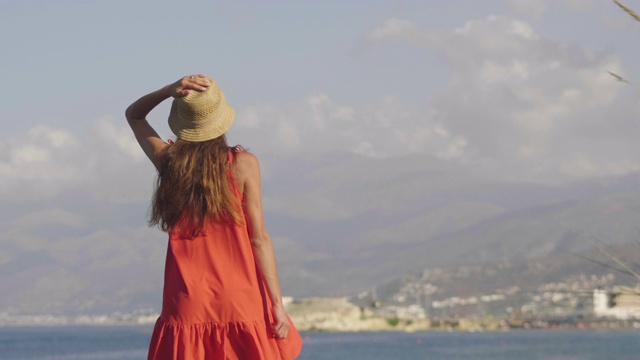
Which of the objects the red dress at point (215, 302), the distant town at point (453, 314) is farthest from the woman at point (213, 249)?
the distant town at point (453, 314)

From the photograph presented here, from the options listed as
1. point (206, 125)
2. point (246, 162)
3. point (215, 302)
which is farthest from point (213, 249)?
point (206, 125)

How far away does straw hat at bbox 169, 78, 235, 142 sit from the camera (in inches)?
171

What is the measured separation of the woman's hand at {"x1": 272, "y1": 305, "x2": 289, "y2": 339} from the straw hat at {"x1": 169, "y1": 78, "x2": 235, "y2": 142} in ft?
2.15

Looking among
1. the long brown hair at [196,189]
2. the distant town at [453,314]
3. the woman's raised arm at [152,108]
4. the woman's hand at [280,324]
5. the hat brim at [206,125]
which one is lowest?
the woman's hand at [280,324]

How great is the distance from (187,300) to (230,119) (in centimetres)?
66

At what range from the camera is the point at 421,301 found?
192250 mm

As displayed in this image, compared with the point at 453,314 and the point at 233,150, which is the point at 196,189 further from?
the point at 453,314

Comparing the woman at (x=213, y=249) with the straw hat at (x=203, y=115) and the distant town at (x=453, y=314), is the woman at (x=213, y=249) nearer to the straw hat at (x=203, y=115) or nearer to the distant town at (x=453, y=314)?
the straw hat at (x=203, y=115)

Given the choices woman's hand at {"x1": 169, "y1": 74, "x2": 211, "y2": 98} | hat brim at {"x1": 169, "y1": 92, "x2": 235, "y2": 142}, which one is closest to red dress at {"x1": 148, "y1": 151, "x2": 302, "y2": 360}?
hat brim at {"x1": 169, "y1": 92, "x2": 235, "y2": 142}

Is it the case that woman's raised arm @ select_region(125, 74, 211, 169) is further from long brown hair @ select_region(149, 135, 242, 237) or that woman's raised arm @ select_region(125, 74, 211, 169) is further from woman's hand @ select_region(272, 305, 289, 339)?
woman's hand @ select_region(272, 305, 289, 339)

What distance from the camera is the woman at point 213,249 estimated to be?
4.30 metres

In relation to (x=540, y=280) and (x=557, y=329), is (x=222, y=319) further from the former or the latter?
(x=540, y=280)

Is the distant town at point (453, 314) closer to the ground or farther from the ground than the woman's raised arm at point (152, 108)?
farther from the ground

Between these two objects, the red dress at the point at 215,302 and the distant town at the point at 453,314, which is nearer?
the red dress at the point at 215,302
